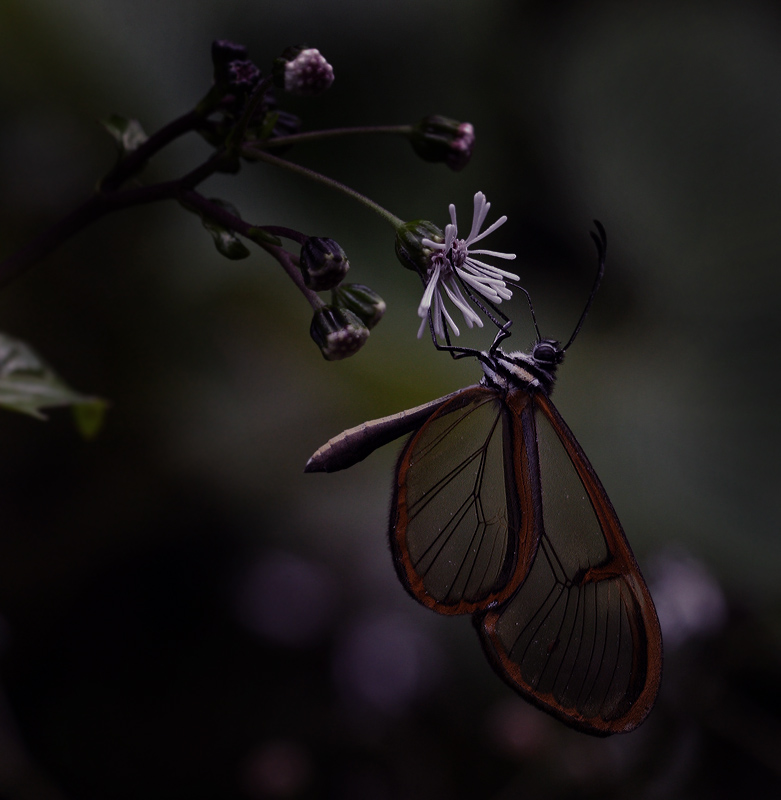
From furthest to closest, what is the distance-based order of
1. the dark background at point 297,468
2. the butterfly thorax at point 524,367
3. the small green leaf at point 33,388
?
the dark background at point 297,468, the butterfly thorax at point 524,367, the small green leaf at point 33,388

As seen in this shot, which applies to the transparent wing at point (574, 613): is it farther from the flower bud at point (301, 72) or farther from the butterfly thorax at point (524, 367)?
the flower bud at point (301, 72)

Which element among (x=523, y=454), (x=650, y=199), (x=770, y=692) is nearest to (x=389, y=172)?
(x=650, y=199)

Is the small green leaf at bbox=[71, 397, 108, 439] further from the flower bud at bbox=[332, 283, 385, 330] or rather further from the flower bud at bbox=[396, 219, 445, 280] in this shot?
the flower bud at bbox=[396, 219, 445, 280]

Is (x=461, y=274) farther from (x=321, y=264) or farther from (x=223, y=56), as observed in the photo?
(x=223, y=56)

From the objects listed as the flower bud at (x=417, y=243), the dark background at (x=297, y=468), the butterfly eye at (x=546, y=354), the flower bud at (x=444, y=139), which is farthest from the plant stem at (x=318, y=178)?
the dark background at (x=297, y=468)

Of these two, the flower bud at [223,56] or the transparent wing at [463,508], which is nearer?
the flower bud at [223,56]

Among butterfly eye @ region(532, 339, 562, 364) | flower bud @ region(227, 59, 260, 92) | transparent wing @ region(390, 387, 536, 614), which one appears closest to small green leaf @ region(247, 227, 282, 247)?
flower bud @ region(227, 59, 260, 92)
